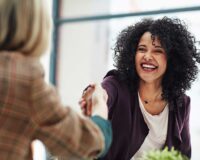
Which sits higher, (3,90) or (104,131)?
(3,90)

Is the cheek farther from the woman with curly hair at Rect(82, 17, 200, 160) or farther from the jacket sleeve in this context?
the jacket sleeve

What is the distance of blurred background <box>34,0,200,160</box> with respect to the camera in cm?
320

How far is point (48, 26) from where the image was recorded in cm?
103

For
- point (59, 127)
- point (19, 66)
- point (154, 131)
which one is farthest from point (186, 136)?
point (19, 66)

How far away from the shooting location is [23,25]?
0.99 meters

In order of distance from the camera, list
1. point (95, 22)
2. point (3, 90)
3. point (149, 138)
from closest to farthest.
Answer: point (3, 90)
point (149, 138)
point (95, 22)

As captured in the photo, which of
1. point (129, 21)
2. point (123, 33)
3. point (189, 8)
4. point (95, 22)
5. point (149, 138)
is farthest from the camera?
point (95, 22)

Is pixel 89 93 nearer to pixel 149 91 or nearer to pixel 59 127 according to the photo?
pixel 59 127

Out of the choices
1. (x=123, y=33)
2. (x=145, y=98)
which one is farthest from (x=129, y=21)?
(x=145, y=98)

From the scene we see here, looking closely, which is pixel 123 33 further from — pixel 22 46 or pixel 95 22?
pixel 95 22

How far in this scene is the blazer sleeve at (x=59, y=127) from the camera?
3.22 ft

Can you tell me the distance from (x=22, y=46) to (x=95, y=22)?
257 cm

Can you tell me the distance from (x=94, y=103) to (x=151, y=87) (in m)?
0.73

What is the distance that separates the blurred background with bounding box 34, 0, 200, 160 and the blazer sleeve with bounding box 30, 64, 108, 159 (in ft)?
6.82
